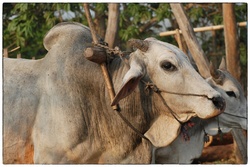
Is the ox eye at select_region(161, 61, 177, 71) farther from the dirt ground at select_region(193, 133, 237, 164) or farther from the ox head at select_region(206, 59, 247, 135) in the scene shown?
the dirt ground at select_region(193, 133, 237, 164)

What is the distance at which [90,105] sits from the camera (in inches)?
157

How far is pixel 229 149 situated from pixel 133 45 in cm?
474

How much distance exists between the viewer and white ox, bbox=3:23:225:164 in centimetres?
384

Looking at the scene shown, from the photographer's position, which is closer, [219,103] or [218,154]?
[219,103]

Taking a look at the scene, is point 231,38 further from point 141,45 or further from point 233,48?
point 141,45

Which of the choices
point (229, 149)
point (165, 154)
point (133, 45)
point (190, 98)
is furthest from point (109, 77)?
point (229, 149)

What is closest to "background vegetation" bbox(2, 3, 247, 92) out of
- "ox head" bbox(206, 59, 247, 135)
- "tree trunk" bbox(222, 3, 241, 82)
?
"tree trunk" bbox(222, 3, 241, 82)

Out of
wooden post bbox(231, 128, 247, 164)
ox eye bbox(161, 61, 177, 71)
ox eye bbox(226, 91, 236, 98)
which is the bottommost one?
wooden post bbox(231, 128, 247, 164)

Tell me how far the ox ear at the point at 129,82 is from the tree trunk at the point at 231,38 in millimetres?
3337

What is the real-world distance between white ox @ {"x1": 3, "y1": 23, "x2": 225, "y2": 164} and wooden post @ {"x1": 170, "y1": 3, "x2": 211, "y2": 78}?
210 centimetres

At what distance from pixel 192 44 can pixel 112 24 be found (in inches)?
31.4

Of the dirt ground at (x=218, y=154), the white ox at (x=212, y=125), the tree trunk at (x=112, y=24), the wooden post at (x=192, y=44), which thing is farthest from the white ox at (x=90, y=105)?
the dirt ground at (x=218, y=154)

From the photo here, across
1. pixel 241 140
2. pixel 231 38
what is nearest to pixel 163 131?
pixel 241 140

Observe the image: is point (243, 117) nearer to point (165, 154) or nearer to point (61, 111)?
point (165, 154)
